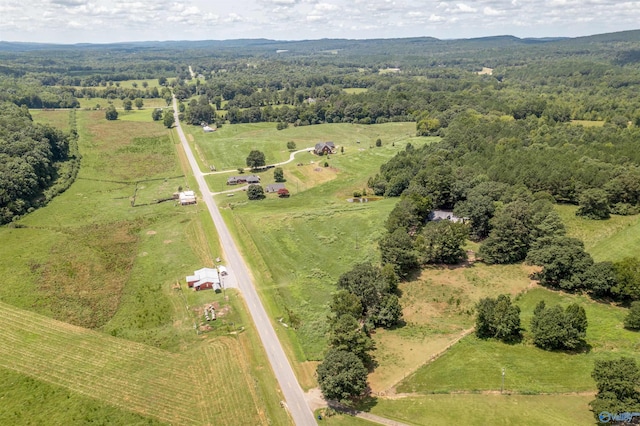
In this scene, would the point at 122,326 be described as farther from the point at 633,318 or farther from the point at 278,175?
the point at 633,318

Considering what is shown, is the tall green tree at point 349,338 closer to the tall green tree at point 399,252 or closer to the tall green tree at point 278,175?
the tall green tree at point 399,252

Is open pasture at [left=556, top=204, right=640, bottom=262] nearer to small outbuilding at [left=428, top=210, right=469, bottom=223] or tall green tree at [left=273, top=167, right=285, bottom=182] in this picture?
small outbuilding at [left=428, top=210, right=469, bottom=223]

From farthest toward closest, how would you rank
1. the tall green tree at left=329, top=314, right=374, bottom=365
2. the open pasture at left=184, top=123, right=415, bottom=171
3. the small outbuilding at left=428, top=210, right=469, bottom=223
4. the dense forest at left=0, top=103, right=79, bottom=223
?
the open pasture at left=184, top=123, right=415, bottom=171
the dense forest at left=0, top=103, right=79, bottom=223
the small outbuilding at left=428, top=210, right=469, bottom=223
the tall green tree at left=329, top=314, right=374, bottom=365

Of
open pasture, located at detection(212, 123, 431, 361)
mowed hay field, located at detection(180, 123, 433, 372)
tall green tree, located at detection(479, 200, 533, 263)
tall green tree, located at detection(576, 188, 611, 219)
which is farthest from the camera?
tall green tree, located at detection(576, 188, 611, 219)

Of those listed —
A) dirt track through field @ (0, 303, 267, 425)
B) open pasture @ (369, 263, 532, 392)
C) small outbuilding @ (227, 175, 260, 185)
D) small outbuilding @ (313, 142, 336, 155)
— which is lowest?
dirt track through field @ (0, 303, 267, 425)

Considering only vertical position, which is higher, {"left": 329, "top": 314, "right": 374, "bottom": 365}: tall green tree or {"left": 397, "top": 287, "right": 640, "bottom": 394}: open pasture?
{"left": 329, "top": 314, "right": 374, "bottom": 365}: tall green tree

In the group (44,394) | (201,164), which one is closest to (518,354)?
(44,394)

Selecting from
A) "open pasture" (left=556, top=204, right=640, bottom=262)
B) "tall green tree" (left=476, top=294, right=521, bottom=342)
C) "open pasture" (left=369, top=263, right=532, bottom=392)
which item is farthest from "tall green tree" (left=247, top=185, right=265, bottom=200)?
"open pasture" (left=556, top=204, right=640, bottom=262)

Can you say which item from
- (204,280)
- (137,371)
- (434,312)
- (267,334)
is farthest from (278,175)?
(137,371)

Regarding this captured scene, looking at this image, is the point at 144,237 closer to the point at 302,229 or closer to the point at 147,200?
the point at 147,200
